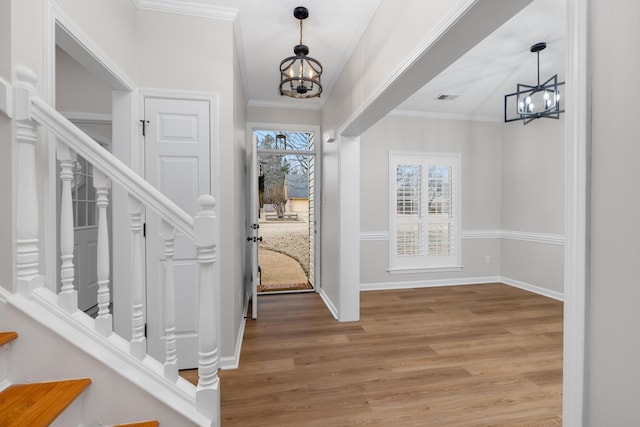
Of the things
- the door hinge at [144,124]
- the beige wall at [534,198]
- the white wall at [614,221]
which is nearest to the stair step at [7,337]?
the door hinge at [144,124]

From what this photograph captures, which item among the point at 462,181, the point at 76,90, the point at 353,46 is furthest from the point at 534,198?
the point at 76,90

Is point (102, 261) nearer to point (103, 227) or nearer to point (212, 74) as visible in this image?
point (103, 227)

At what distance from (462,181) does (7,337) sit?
5.22m

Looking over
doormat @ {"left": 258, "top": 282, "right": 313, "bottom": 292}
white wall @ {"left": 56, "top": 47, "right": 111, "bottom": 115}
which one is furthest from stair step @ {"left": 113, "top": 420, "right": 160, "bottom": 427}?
doormat @ {"left": 258, "top": 282, "right": 313, "bottom": 292}

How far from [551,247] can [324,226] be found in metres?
3.30

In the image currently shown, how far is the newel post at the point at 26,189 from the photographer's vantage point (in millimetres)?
1100

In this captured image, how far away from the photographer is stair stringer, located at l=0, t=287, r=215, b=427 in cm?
110

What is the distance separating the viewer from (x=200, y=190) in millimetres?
2326

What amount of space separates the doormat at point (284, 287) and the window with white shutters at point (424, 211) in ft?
4.65

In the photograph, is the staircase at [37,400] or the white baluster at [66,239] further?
the white baluster at [66,239]

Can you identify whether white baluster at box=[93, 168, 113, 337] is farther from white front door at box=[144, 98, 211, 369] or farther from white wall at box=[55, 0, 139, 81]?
white front door at box=[144, 98, 211, 369]

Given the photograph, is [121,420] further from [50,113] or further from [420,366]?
[420,366]

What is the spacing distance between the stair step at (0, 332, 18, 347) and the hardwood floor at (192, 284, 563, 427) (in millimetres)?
1182

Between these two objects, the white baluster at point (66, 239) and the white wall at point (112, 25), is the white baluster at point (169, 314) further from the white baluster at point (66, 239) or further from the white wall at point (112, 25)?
the white wall at point (112, 25)
